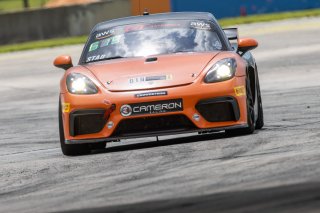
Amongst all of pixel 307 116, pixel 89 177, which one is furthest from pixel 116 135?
pixel 307 116

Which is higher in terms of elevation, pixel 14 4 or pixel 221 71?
pixel 221 71

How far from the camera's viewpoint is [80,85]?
11.1 m

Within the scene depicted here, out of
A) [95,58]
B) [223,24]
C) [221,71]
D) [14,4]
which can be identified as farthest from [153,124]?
[14,4]

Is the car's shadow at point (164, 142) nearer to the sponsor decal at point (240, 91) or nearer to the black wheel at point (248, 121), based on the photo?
the black wheel at point (248, 121)

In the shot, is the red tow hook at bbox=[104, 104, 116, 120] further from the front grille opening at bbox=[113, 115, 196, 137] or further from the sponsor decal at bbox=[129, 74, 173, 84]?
the sponsor decal at bbox=[129, 74, 173, 84]

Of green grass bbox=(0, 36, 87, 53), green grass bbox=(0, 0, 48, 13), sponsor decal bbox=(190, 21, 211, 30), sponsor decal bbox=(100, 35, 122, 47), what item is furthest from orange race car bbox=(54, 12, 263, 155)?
green grass bbox=(0, 0, 48, 13)

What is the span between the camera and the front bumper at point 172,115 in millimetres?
10664

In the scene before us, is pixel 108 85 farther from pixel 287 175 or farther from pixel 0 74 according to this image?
pixel 0 74

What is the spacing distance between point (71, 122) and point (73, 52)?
2089 cm

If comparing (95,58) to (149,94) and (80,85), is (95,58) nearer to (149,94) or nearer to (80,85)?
(80,85)

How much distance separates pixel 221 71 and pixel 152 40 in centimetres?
129

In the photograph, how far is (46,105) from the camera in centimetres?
1884

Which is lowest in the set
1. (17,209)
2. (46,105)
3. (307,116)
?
(46,105)

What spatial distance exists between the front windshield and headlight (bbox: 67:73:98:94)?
0.73 meters
